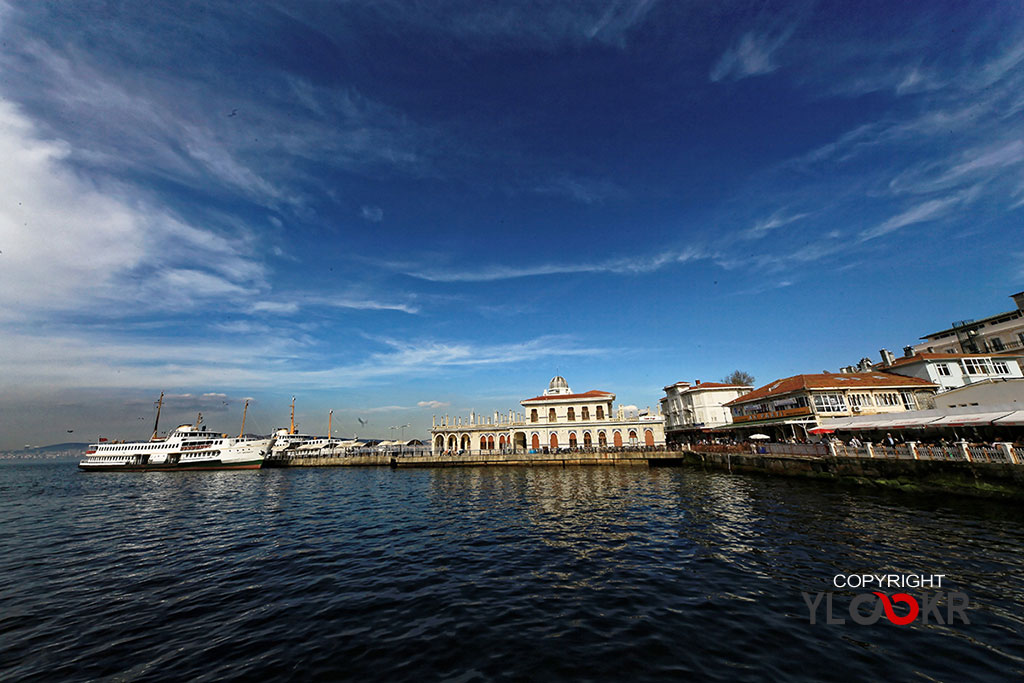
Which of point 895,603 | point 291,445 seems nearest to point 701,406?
point 895,603

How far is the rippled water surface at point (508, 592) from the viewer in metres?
6.80

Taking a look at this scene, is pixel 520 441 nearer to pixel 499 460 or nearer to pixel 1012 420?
pixel 499 460

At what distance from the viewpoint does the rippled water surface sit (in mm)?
6801

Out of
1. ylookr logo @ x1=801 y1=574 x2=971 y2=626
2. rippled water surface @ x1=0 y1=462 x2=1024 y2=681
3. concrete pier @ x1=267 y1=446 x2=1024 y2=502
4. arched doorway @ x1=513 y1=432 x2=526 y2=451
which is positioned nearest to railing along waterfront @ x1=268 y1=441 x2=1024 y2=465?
concrete pier @ x1=267 y1=446 x2=1024 y2=502

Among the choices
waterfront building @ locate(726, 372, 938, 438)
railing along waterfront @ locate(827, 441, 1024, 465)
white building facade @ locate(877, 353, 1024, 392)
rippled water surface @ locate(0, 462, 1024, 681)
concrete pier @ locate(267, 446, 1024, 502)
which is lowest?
rippled water surface @ locate(0, 462, 1024, 681)

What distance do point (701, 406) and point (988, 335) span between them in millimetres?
32233

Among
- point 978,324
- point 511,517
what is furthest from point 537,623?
point 978,324

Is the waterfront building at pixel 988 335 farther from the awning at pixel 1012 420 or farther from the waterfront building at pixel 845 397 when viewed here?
the awning at pixel 1012 420

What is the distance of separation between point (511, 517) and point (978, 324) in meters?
63.8

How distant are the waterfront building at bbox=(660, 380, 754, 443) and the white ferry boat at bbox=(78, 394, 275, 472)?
231 feet

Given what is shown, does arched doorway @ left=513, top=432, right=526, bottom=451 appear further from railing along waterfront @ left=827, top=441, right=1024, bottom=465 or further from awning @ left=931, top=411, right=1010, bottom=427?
awning @ left=931, top=411, right=1010, bottom=427

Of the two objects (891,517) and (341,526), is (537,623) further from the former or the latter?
(891,517)

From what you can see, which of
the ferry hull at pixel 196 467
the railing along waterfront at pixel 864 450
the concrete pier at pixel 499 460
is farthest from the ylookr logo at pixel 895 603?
the ferry hull at pixel 196 467

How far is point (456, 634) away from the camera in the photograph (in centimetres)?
783
